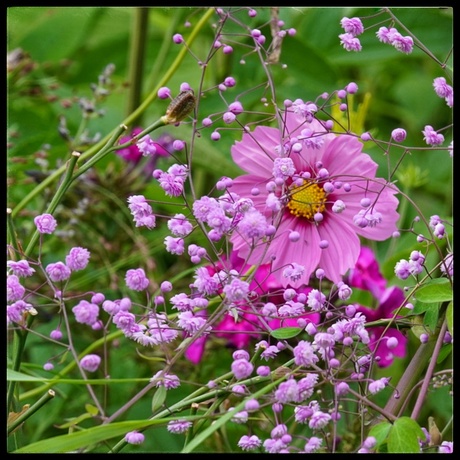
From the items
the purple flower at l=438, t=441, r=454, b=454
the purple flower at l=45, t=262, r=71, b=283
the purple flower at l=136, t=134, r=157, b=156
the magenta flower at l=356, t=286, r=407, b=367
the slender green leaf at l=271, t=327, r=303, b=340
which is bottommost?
the magenta flower at l=356, t=286, r=407, b=367

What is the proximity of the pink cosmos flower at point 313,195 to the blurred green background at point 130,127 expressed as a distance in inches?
4.2

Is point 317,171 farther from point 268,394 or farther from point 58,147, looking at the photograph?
point 58,147

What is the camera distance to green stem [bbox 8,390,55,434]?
323 millimetres

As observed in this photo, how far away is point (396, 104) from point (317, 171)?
2.45ft

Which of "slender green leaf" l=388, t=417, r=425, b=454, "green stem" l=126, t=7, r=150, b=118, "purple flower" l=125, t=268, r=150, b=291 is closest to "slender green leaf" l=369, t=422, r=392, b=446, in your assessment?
"slender green leaf" l=388, t=417, r=425, b=454

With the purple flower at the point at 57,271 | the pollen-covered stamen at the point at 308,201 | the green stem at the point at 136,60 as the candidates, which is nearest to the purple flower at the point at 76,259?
the purple flower at the point at 57,271

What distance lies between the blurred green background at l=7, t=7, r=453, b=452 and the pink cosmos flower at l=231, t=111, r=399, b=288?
0.35 feet

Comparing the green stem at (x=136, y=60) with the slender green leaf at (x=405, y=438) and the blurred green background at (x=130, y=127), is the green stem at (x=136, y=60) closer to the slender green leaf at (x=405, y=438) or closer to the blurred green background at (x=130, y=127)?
the blurred green background at (x=130, y=127)

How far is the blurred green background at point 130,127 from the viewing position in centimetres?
55

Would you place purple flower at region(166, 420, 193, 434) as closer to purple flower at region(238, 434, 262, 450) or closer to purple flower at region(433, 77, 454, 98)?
purple flower at region(238, 434, 262, 450)

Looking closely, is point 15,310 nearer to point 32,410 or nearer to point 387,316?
point 32,410

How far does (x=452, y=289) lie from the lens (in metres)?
0.33

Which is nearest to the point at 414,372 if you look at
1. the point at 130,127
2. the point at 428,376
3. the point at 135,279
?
the point at 428,376

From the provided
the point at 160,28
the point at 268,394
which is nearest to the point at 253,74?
the point at 160,28
